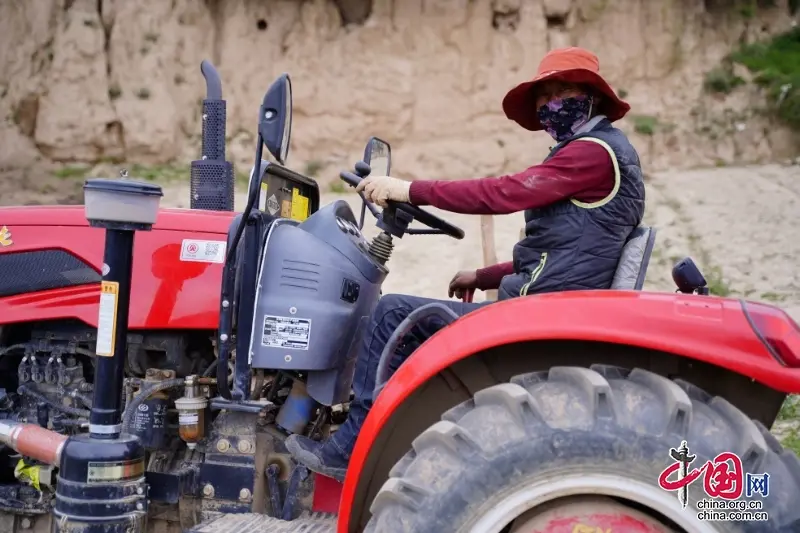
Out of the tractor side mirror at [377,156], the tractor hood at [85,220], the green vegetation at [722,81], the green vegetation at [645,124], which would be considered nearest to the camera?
the tractor hood at [85,220]

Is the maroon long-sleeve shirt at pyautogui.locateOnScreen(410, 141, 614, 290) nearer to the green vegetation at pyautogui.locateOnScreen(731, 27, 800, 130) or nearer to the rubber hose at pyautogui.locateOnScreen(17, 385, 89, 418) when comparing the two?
the rubber hose at pyautogui.locateOnScreen(17, 385, 89, 418)

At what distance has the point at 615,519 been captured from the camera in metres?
1.85

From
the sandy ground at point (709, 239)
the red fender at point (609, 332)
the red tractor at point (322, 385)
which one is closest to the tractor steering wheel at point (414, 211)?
the red tractor at point (322, 385)

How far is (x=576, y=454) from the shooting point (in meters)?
1.83

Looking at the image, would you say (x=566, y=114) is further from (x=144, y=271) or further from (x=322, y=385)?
(x=144, y=271)

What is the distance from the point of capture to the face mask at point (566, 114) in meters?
2.63

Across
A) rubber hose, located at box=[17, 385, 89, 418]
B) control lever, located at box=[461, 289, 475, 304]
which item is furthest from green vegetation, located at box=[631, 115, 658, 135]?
rubber hose, located at box=[17, 385, 89, 418]

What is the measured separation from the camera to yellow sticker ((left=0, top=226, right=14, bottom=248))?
3.02 metres

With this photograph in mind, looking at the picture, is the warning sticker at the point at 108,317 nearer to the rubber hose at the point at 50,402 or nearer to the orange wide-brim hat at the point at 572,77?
the rubber hose at the point at 50,402

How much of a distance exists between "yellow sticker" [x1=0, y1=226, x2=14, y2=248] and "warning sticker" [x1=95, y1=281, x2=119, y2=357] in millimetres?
832

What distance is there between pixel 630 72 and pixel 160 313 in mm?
13694

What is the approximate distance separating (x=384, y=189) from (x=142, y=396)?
1.16 metres

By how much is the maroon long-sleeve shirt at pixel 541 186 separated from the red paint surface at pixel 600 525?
912mm

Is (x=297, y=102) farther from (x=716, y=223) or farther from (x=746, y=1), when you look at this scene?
(x=746, y=1)
